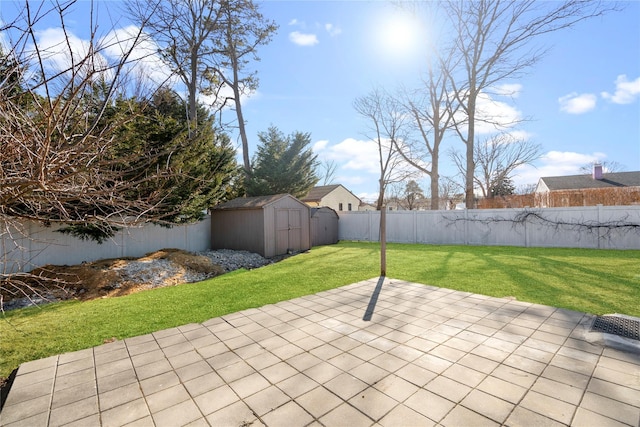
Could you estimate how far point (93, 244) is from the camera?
7.99m

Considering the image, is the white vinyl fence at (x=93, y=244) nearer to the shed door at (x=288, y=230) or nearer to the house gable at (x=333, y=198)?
the shed door at (x=288, y=230)

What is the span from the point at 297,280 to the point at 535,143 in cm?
2406

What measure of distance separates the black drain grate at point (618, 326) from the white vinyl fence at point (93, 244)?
716 cm

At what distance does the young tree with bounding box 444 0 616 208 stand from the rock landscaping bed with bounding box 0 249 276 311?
11918 mm

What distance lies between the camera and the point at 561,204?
40.9 ft

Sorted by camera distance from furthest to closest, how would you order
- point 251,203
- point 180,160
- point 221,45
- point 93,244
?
1. point 221,45
2. point 251,203
3. point 93,244
4. point 180,160

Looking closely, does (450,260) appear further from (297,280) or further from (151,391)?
(151,391)

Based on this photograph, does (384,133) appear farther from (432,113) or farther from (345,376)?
(345,376)

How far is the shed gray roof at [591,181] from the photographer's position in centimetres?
2148

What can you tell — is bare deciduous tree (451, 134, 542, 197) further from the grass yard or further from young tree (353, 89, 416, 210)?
the grass yard

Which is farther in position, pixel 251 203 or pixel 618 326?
pixel 251 203

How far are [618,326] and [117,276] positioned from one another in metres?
8.35

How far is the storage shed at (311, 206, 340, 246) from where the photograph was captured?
1317 centimetres

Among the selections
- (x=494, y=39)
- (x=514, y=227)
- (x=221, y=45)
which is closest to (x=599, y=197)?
(x=514, y=227)
